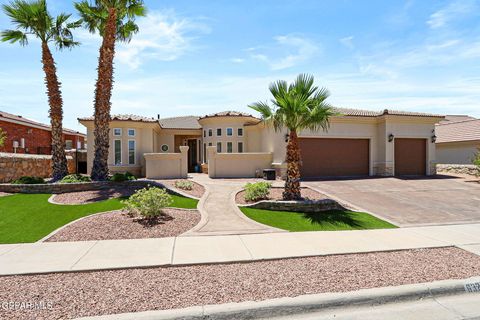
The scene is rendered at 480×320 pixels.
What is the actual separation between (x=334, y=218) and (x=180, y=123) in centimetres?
2036

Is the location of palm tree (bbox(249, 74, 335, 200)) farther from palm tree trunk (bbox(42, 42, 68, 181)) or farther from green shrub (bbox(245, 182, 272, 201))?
palm tree trunk (bbox(42, 42, 68, 181))

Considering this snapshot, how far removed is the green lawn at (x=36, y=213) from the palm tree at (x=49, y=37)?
3.81 meters

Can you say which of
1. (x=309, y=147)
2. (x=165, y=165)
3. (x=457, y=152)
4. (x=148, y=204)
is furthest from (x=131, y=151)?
(x=457, y=152)

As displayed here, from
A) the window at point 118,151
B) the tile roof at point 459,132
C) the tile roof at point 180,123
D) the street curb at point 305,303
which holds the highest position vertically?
the tile roof at point 180,123

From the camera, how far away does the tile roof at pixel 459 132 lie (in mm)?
23203

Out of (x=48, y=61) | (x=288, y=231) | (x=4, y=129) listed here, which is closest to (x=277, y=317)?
(x=288, y=231)

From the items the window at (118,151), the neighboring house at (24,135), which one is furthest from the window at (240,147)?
the neighboring house at (24,135)

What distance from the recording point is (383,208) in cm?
1135

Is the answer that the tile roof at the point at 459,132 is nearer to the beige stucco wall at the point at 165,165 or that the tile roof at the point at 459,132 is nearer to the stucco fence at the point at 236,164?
the stucco fence at the point at 236,164

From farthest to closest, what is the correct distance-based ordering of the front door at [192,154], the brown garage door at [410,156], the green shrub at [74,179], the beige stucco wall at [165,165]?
1. the front door at [192,154]
2. the brown garage door at [410,156]
3. the beige stucco wall at [165,165]
4. the green shrub at [74,179]

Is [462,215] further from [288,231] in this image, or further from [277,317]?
[277,317]

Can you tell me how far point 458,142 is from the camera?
2375 centimetres

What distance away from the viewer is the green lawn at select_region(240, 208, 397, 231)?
29.2ft

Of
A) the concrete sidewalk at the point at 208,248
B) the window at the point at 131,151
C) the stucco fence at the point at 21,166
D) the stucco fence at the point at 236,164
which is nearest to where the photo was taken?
the concrete sidewalk at the point at 208,248
